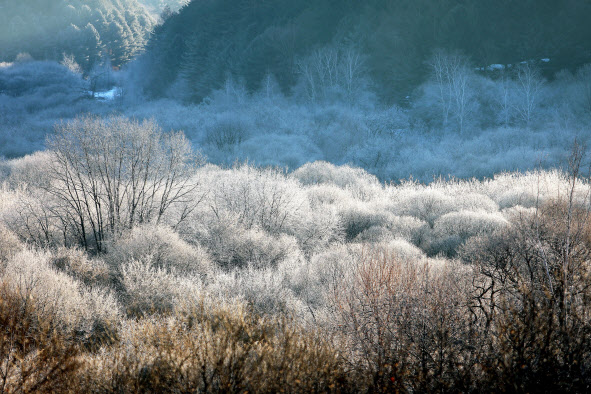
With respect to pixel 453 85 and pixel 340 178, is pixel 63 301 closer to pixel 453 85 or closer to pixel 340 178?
pixel 340 178

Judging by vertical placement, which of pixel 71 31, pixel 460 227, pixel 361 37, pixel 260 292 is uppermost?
pixel 71 31

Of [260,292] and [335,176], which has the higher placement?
[335,176]

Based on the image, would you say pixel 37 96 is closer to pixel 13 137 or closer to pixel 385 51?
pixel 13 137

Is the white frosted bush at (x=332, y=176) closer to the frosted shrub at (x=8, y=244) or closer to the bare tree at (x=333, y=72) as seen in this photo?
the frosted shrub at (x=8, y=244)

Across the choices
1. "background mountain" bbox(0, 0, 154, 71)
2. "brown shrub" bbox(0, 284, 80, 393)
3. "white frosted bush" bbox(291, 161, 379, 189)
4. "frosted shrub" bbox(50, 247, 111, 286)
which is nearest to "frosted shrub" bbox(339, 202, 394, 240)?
"white frosted bush" bbox(291, 161, 379, 189)

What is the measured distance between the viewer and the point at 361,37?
47.9 m

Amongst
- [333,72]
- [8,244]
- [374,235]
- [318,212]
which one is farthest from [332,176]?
[333,72]

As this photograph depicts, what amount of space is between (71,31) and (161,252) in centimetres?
8014

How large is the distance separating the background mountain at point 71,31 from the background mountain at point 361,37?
19440mm

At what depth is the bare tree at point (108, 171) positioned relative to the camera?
1529cm

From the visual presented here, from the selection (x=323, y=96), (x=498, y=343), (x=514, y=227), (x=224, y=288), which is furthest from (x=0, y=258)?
(x=323, y=96)

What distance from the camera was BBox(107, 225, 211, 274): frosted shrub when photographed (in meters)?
13.2

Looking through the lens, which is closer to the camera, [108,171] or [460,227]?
[460,227]

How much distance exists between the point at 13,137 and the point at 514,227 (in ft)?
148
